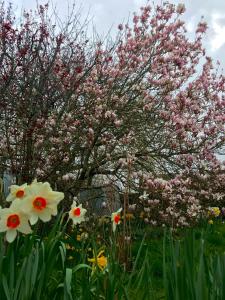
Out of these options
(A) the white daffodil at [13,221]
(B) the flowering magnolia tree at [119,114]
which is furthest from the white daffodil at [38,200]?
(B) the flowering magnolia tree at [119,114]

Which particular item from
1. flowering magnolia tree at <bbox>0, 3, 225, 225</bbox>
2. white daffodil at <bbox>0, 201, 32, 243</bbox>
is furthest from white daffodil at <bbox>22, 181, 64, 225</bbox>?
flowering magnolia tree at <bbox>0, 3, 225, 225</bbox>

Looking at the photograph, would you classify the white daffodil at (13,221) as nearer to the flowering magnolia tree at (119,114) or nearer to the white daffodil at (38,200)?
the white daffodil at (38,200)

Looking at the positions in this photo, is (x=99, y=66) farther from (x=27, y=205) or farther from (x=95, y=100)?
(x=27, y=205)

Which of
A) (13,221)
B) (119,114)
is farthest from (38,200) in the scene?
(119,114)

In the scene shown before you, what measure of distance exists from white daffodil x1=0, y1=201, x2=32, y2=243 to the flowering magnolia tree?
403 cm

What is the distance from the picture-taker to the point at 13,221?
1815 mm

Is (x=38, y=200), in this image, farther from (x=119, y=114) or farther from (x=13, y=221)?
(x=119, y=114)

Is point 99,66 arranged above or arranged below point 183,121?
above

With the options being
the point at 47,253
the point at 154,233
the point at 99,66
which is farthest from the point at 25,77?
the point at 47,253

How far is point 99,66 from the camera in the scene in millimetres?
8266

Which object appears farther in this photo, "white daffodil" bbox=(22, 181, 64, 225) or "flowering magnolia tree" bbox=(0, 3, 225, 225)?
"flowering magnolia tree" bbox=(0, 3, 225, 225)

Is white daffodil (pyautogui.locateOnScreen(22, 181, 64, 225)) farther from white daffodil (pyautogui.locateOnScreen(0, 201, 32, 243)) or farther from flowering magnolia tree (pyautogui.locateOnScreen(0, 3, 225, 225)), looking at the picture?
flowering magnolia tree (pyautogui.locateOnScreen(0, 3, 225, 225))

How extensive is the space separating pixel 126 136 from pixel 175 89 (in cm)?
151

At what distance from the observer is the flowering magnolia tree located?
6617 millimetres
